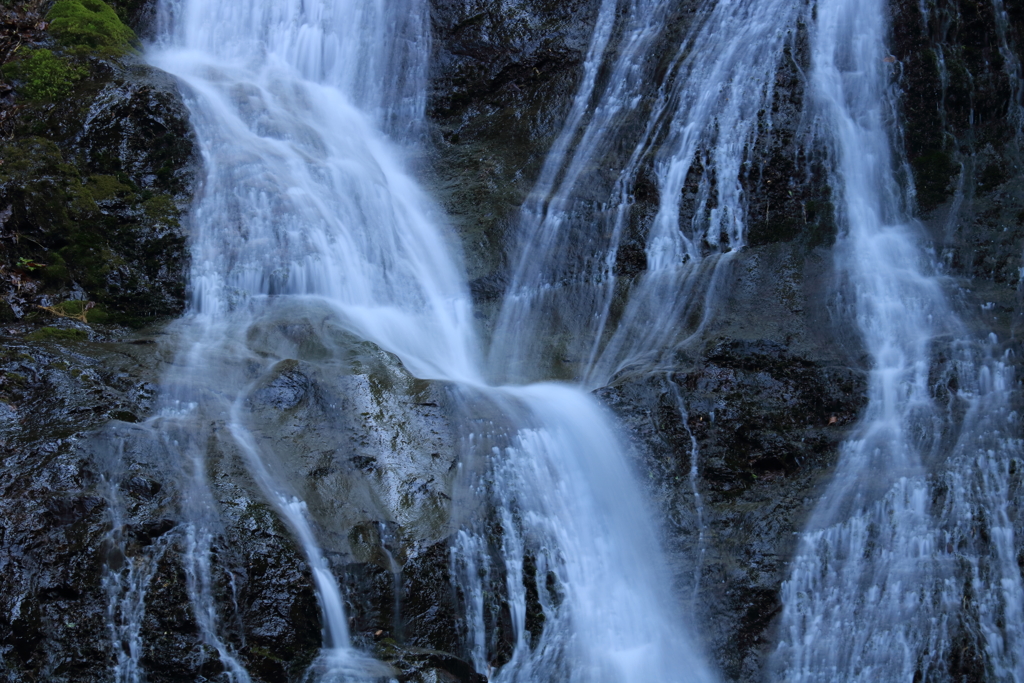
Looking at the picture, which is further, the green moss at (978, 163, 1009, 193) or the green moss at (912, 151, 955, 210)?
the green moss at (912, 151, 955, 210)

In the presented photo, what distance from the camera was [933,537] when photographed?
5418 millimetres

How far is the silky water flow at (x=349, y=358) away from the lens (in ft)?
17.3

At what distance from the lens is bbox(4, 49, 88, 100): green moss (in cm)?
892

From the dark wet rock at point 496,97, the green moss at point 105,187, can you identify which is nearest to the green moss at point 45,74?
the green moss at point 105,187

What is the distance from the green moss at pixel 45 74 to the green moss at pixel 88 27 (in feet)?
1.28

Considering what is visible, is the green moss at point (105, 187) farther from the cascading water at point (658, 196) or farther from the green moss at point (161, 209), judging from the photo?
the cascading water at point (658, 196)

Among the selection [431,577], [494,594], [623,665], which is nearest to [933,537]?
[623,665]

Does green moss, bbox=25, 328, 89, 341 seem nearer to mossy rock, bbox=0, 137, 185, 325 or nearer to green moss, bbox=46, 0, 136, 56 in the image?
mossy rock, bbox=0, 137, 185, 325

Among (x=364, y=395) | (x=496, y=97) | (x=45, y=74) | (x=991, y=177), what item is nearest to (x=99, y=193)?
(x=45, y=74)

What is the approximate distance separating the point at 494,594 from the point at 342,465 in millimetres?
1472

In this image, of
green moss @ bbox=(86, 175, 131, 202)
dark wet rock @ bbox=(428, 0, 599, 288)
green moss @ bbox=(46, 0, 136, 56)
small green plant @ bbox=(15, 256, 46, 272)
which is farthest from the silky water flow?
small green plant @ bbox=(15, 256, 46, 272)

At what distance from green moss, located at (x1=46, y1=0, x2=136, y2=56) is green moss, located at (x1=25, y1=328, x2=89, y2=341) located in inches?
178

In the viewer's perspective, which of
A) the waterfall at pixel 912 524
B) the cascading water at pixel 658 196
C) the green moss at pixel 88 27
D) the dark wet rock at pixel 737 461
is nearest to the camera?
the waterfall at pixel 912 524

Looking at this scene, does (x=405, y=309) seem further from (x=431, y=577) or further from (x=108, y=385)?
(x=431, y=577)
